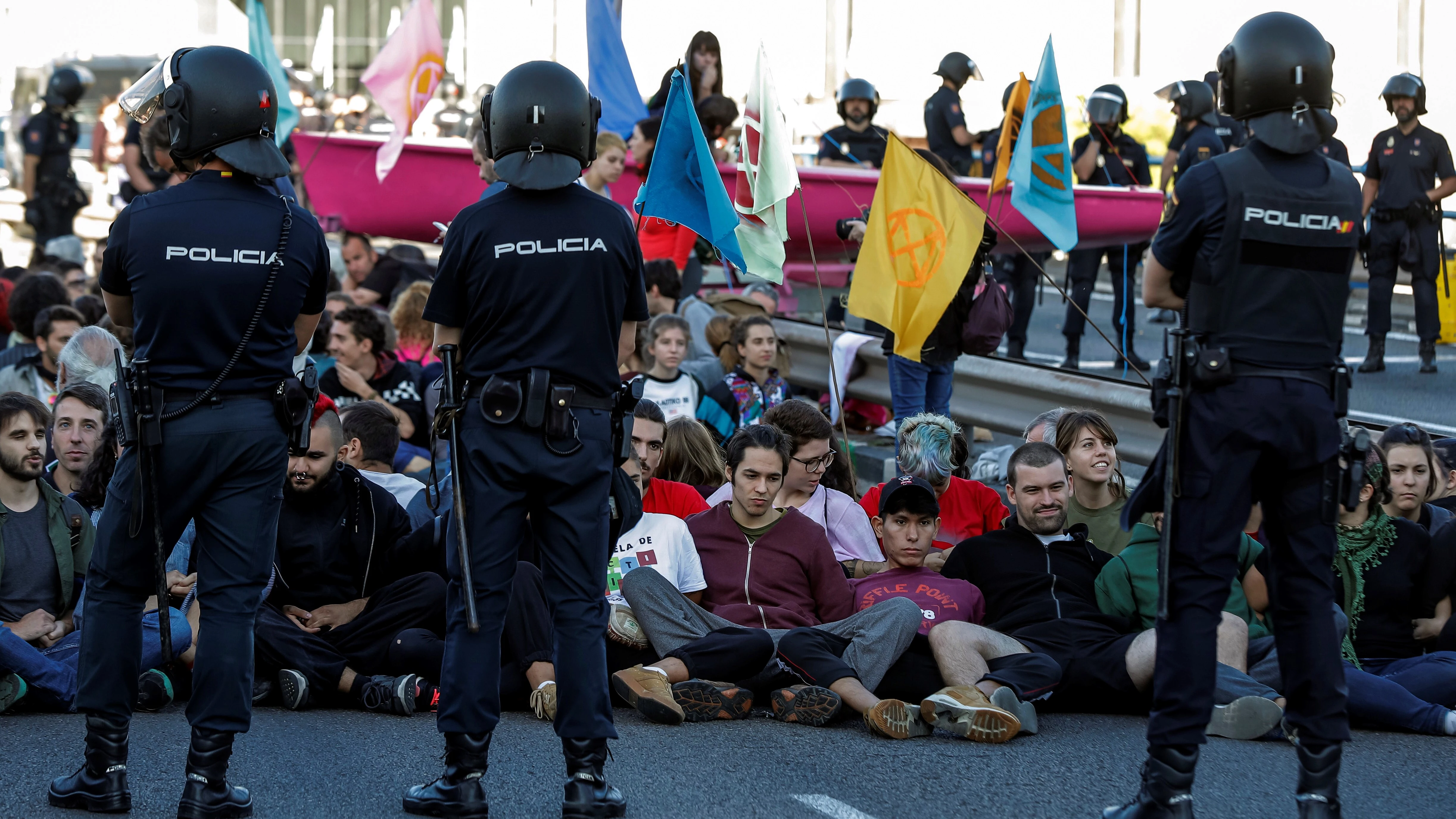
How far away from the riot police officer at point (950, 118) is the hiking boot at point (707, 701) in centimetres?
890

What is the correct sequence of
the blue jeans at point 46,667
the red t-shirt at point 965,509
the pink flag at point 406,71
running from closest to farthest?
the blue jeans at point 46,667
the red t-shirt at point 965,509
the pink flag at point 406,71

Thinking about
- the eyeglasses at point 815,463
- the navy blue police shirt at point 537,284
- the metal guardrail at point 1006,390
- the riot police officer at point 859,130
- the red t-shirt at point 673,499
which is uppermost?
the riot police officer at point 859,130

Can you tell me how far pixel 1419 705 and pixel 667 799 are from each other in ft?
8.74

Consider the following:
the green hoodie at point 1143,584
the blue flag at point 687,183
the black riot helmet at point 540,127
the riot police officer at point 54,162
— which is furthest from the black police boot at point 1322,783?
the riot police officer at point 54,162

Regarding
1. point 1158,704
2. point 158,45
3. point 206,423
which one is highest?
point 158,45

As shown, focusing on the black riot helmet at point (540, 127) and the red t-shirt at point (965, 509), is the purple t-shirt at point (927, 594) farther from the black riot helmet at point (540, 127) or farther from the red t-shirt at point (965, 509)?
the black riot helmet at point (540, 127)

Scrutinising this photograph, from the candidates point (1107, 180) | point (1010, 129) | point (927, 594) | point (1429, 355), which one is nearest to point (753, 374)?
point (1010, 129)

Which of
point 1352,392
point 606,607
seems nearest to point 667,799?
point 606,607

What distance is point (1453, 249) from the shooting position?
15.5m

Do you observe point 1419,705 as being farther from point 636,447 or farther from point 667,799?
point 636,447

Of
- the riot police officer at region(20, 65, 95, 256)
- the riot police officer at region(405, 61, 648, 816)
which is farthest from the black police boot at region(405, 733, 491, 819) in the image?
the riot police officer at region(20, 65, 95, 256)

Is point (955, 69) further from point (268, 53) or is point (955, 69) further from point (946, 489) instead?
point (946, 489)

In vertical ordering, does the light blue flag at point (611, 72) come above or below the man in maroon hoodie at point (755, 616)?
above

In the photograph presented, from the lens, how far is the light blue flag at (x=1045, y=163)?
26.8 feet
